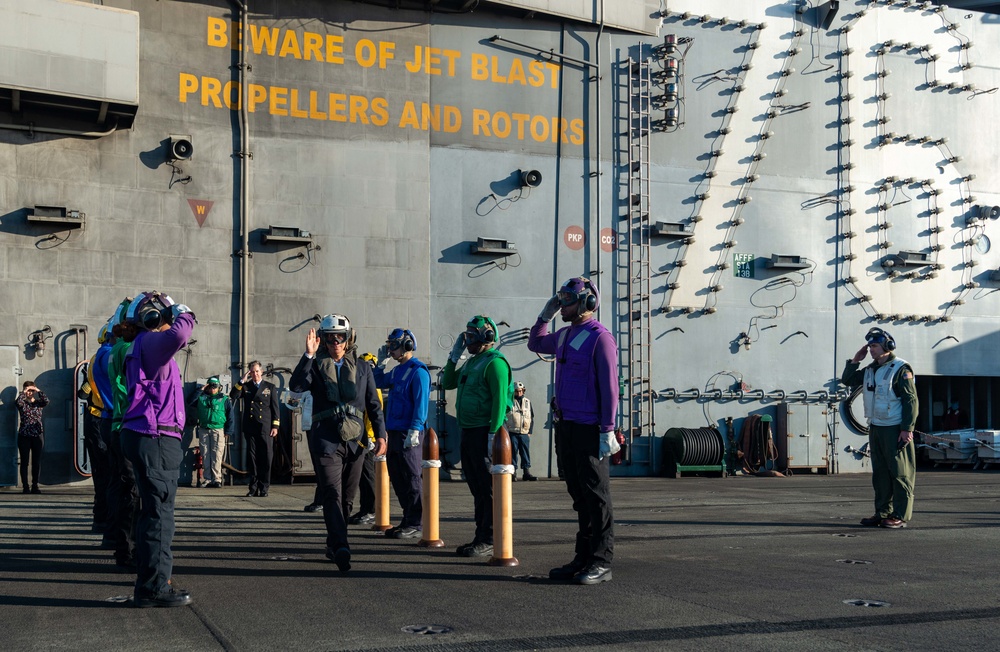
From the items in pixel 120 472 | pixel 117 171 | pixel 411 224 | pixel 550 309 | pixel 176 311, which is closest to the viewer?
pixel 176 311

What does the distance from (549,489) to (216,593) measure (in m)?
11.0

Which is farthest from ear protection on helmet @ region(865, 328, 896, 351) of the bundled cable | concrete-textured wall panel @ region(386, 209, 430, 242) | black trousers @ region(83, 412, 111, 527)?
the bundled cable

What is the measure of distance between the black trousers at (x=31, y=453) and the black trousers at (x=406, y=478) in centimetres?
900

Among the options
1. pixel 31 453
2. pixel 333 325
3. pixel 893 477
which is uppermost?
pixel 333 325

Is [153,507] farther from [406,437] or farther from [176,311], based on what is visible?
[406,437]

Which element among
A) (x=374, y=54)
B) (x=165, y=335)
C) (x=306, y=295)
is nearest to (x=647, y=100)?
(x=374, y=54)

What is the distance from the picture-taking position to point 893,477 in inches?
463

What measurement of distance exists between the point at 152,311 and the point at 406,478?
432cm

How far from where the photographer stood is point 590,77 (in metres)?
22.1

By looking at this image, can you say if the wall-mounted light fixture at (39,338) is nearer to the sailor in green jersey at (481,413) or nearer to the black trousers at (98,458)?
the black trousers at (98,458)

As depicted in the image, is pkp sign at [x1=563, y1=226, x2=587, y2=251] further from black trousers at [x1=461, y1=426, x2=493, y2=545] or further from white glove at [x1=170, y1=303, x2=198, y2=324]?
white glove at [x1=170, y1=303, x2=198, y2=324]

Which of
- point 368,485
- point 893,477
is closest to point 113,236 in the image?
point 368,485

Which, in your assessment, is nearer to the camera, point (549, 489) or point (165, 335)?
point (165, 335)

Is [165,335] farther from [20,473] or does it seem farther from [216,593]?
[20,473]
